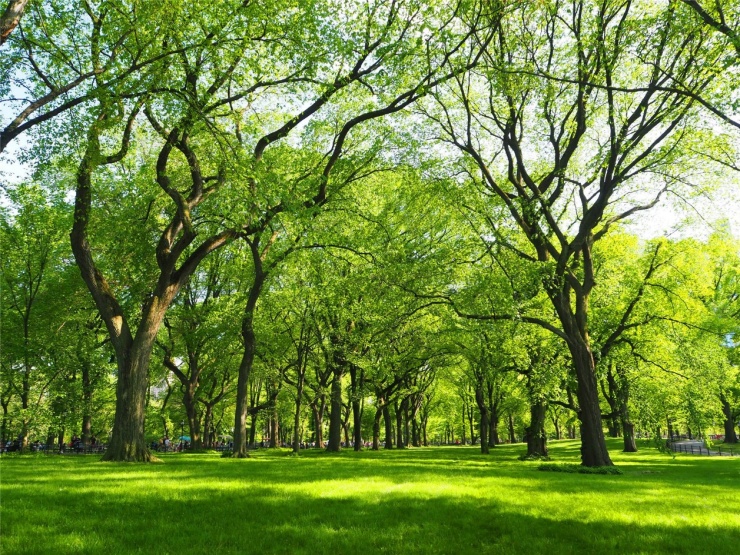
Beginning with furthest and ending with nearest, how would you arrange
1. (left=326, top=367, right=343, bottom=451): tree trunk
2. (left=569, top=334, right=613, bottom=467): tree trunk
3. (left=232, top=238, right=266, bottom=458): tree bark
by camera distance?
(left=326, top=367, right=343, bottom=451): tree trunk → (left=232, top=238, right=266, bottom=458): tree bark → (left=569, top=334, right=613, bottom=467): tree trunk

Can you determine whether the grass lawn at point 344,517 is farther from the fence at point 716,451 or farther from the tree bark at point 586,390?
the fence at point 716,451

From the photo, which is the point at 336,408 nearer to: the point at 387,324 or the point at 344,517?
the point at 387,324

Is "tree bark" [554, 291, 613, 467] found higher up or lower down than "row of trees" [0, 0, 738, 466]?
lower down

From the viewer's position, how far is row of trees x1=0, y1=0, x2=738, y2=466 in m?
13.7

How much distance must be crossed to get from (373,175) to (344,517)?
710 inches

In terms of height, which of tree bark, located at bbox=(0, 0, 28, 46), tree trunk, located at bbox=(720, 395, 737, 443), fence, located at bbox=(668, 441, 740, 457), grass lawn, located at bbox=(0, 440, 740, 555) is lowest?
fence, located at bbox=(668, 441, 740, 457)

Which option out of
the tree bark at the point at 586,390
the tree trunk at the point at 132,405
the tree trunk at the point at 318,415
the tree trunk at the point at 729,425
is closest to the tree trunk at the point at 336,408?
the tree trunk at the point at 318,415

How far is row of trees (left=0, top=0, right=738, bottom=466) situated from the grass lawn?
7155 mm

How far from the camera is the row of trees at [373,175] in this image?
13.7 metres

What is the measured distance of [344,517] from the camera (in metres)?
7.99

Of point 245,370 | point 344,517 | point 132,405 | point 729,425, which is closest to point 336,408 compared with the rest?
A: point 245,370

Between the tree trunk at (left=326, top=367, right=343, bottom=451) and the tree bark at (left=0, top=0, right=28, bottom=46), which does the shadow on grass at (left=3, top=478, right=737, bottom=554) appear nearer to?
the tree bark at (left=0, top=0, right=28, bottom=46)

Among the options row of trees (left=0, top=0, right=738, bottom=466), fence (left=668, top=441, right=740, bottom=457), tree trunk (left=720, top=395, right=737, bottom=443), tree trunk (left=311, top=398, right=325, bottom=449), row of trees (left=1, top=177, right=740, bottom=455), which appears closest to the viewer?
row of trees (left=0, top=0, right=738, bottom=466)

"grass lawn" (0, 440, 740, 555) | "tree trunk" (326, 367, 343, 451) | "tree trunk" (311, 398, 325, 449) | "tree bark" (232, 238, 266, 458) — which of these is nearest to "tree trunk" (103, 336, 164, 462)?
"grass lawn" (0, 440, 740, 555)
